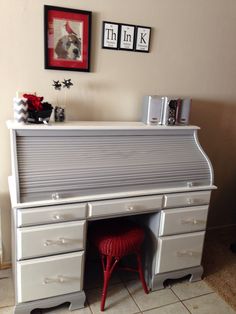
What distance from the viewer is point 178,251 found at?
208 centimetres

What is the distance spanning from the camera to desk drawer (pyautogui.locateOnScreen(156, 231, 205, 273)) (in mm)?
2018

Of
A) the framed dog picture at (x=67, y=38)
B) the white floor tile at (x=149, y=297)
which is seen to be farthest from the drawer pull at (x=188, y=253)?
the framed dog picture at (x=67, y=38)

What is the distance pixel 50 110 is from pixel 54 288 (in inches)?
42.0

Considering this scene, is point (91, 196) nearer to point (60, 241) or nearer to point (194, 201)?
point (60, 241)

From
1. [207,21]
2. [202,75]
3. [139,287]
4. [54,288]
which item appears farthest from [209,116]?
[54,288]

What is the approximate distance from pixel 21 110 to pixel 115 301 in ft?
4.47

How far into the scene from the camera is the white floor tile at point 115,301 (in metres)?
1.89

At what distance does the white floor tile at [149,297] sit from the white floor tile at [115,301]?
4cm

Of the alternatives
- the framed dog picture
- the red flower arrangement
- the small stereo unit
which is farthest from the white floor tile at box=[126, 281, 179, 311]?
the framed dog picture

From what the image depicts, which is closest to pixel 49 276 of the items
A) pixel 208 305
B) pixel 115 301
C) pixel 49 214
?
pixel 49 214

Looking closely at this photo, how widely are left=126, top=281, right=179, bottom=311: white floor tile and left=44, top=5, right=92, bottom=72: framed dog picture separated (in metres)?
1.57

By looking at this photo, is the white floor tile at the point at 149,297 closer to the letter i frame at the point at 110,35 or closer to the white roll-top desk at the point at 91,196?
the white roll-top desk at the point at 91,196

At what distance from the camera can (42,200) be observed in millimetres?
1611

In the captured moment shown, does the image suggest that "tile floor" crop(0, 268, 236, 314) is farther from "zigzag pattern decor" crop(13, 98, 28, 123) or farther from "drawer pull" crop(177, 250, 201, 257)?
"zigzag pattern decor" crop(13, 98, 28, 123)
